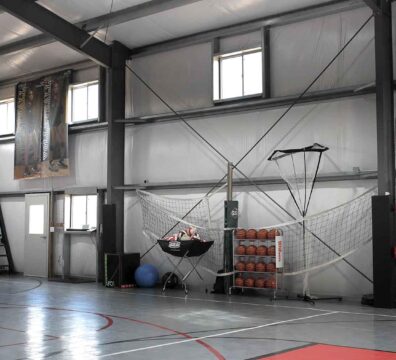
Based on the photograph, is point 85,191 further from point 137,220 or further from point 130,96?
point 130,96

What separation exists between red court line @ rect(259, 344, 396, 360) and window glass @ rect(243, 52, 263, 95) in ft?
24.3

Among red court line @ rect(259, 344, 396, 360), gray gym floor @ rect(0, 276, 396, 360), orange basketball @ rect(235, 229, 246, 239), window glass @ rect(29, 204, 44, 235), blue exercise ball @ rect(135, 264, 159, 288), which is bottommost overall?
gray gym floor @ rect(0, 276, 396, 360)

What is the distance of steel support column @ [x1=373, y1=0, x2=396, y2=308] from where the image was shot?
411 inches

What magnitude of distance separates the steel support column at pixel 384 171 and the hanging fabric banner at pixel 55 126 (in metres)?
9.03

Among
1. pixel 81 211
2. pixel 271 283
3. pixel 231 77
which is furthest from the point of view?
pixel 81 211

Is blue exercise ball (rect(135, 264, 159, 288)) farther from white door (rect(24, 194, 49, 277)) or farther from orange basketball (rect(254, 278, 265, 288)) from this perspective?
white door (rect(24, 194, 49, 277))

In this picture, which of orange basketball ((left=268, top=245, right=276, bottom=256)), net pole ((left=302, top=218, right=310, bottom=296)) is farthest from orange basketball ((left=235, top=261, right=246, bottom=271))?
net pole ((left=302, top=218, right=310, bottom=296))

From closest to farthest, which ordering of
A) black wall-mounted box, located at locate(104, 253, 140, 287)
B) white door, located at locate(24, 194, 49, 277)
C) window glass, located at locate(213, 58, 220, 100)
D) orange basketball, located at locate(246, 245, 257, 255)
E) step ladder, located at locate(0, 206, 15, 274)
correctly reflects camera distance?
orange basketball, located at locate(246, 245, 257, 255), window glass, located at locate(213, 58, 220, 100), black wall-mounted box, located at locate(104, 253, 140, 287), white door, located at locate(24, 194, 49, 277), step ladder, located at locate(0, 206, 15, 274)

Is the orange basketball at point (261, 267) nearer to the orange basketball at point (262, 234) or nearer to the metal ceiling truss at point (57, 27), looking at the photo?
the orange basketball at point (262, 234)

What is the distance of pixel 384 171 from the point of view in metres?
10.7

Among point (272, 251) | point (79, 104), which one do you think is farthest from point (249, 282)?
point (79, 104)

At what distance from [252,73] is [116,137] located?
4.00 meters

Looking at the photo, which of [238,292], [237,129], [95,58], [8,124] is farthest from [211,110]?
[8,124]

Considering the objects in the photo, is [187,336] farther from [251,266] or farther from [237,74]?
[237,74]
